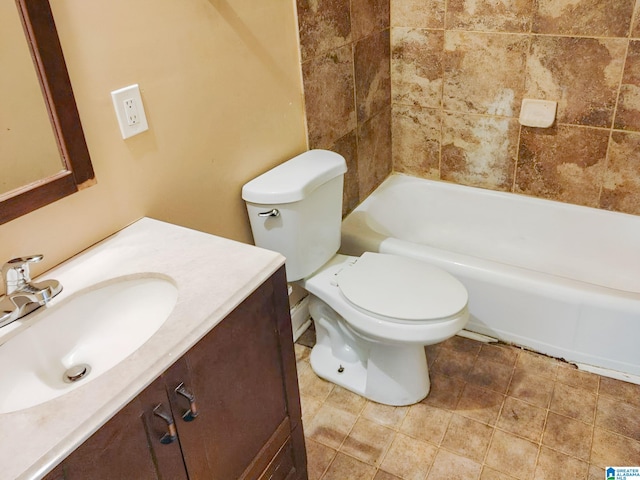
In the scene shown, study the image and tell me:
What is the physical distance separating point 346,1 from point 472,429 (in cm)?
163

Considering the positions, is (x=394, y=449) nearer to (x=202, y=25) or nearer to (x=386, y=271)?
(x=386, y=271)

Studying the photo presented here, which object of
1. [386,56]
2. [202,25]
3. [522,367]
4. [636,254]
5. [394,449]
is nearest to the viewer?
[202,25]

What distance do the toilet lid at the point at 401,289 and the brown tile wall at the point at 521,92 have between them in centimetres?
88

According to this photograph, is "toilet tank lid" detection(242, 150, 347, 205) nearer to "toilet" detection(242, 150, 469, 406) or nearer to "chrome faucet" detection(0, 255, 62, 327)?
"toilet" detection(242, 150, 469, 406)

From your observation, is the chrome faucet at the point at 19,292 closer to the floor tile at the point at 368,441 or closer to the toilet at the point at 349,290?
the toilet at the point at 349,290

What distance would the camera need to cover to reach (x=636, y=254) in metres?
2.41

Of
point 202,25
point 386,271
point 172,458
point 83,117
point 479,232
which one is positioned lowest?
point 479,232

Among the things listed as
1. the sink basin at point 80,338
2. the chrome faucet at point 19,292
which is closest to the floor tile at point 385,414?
the sink basin at point 80,338

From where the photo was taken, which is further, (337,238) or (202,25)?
(337,238)

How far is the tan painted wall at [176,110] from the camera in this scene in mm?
1276

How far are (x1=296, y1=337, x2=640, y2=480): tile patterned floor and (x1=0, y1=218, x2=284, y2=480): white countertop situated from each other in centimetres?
89

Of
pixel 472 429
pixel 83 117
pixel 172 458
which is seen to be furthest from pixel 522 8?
pixel 172 458
